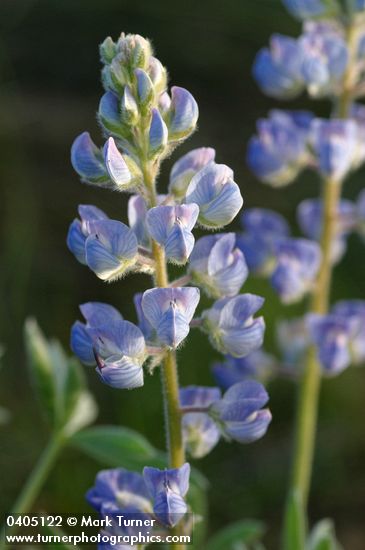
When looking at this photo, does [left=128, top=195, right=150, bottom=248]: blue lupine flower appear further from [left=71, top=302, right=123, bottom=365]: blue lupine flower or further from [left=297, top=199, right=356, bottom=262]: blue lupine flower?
[left=297, top=199, right=356, bottom=262]: blue lupine flower

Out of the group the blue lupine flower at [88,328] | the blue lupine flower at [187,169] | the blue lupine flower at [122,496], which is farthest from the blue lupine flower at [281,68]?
the blue lupine flower at [122,496]

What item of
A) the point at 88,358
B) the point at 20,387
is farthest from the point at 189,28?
the point at 88,358

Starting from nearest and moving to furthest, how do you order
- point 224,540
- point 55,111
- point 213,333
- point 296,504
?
point 213,333 < point 296,504 < point 224,540 < point 55,111

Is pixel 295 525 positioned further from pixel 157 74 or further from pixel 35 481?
pixel 157 74

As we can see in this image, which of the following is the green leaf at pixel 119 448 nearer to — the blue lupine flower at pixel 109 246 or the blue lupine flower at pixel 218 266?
the blue lupine flower at pixel 218 266

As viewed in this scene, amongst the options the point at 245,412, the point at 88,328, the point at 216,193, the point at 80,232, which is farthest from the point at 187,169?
the point at 245,412

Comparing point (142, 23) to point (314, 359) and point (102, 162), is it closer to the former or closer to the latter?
point (314, 359)

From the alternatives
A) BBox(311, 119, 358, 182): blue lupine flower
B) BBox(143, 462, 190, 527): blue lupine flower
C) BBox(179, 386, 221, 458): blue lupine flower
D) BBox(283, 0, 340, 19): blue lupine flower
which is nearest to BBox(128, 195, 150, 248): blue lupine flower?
BBox(179, 386, 221, 458): blue lupine flower
